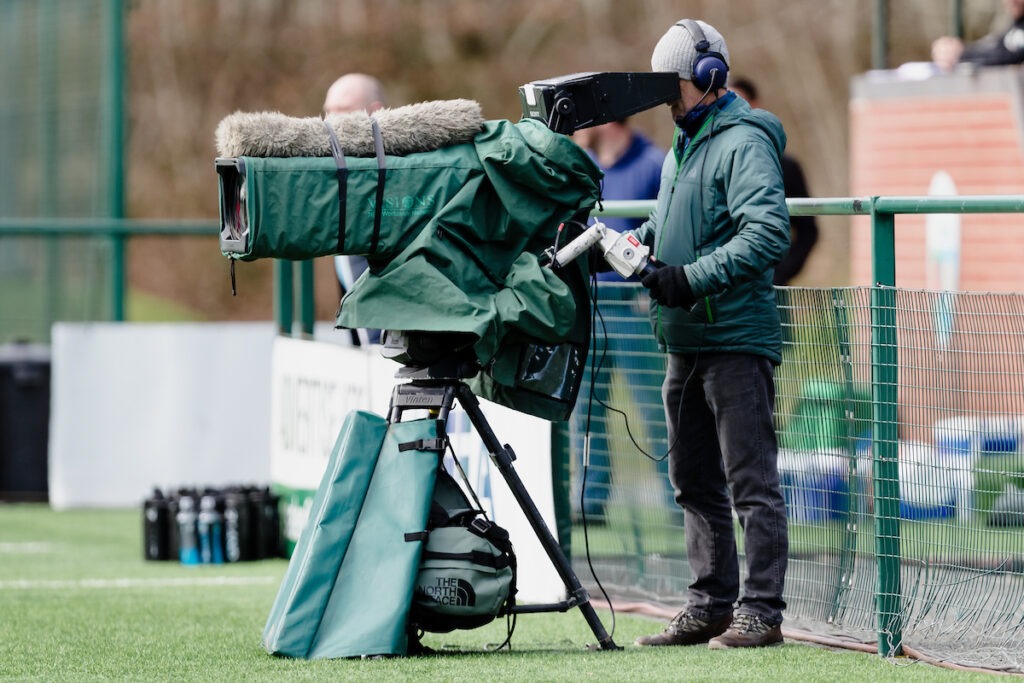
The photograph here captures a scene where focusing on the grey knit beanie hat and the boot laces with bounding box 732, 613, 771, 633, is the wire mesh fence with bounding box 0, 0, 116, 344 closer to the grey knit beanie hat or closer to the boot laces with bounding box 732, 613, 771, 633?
the grey knit beanie hat

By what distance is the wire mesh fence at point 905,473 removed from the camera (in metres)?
5.71

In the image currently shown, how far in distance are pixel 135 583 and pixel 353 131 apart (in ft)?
11.9

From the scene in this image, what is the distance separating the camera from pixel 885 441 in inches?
231

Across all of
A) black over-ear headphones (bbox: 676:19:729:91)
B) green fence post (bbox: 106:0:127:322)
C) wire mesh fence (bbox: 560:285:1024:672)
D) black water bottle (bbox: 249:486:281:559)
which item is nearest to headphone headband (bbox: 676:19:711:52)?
black over-ear headphones (bbox: 676:19:729:91)

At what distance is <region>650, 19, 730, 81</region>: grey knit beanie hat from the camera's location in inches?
234

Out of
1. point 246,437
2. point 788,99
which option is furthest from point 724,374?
point 788,99

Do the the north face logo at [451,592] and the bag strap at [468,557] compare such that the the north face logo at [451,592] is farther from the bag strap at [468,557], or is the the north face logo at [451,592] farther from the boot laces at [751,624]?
the boot laces at [751,624]

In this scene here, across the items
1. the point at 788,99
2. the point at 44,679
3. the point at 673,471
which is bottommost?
the point at 44,679

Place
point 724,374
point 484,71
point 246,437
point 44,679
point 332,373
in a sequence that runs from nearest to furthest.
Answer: point 44,679 < point 724,374 < point 332,373 < point 246,437 < point 484,71

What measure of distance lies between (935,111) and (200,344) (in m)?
5.45

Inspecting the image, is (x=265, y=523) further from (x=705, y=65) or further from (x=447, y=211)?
(x=705, y=65)

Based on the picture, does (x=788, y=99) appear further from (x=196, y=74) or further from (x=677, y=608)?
(x=677, y=608)

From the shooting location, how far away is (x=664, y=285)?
5590 millimetres

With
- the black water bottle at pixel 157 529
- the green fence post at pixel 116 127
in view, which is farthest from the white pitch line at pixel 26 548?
the green fence post at pixel 116 127
